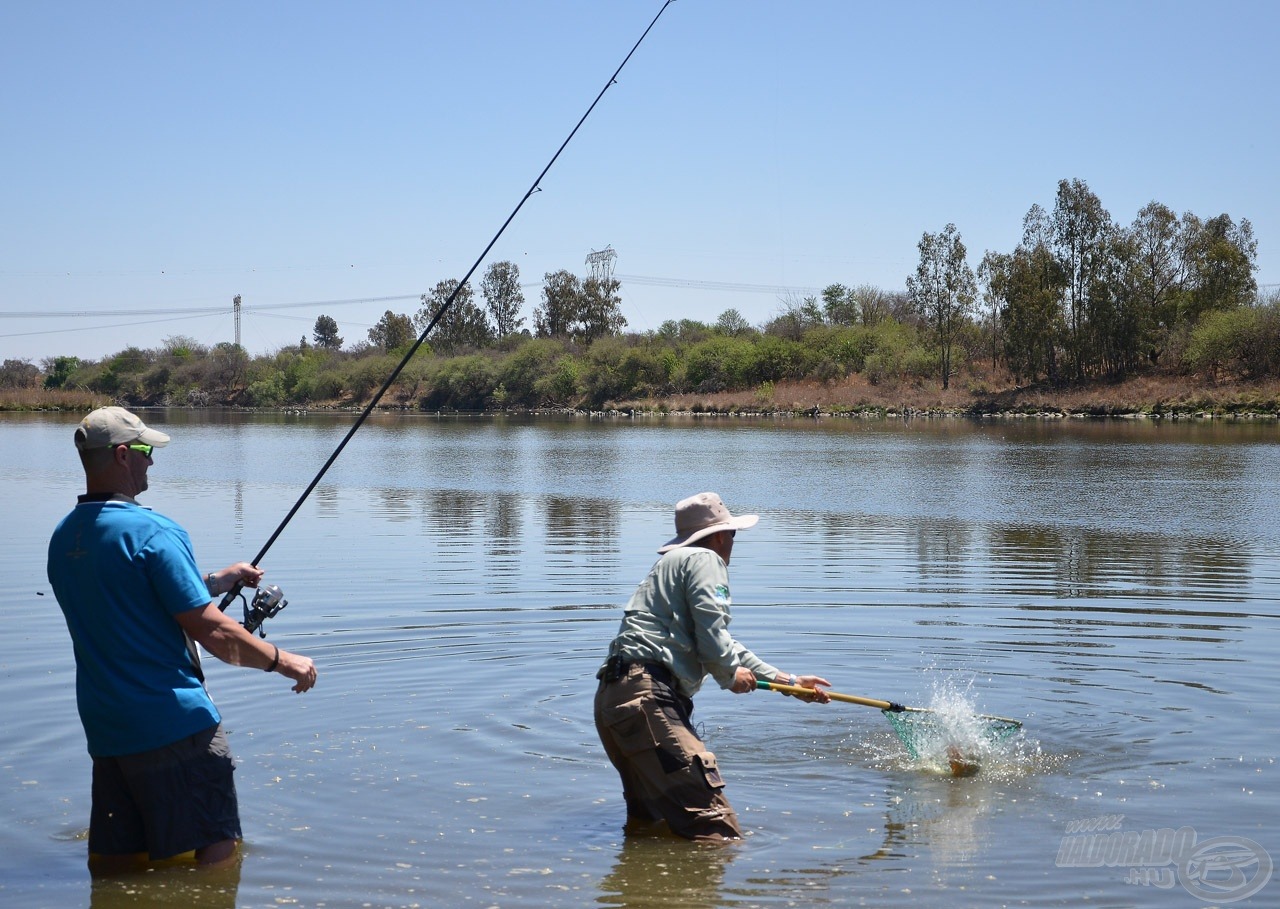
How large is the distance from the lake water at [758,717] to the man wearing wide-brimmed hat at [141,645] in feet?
1.99

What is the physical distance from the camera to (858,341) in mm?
96812

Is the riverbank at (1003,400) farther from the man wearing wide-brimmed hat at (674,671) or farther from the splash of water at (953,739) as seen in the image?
the man wearing wide-brimmed hat at (674,671)

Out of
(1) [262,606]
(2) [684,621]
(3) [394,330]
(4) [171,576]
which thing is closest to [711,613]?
(2) [684,621]

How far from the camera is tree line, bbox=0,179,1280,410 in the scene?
79.3 metres

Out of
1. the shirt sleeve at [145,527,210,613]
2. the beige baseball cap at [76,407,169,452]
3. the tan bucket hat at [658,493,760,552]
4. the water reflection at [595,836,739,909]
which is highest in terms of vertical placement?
the beige baseball cap at [76,407,169,452]

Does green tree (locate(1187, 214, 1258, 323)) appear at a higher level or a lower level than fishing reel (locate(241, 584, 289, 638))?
higher

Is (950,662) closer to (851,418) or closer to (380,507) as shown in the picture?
(380,507)

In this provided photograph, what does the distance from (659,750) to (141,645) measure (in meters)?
2.26

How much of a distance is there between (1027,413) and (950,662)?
69.6 m

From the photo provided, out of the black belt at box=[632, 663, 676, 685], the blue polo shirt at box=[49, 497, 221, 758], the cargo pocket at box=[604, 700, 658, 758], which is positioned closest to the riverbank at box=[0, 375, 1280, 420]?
the black belt at box=[632, 663, 676, 685]

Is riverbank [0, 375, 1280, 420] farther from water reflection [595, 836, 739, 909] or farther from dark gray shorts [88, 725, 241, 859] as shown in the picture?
dark gray shorts [88, 725, 241, 859]

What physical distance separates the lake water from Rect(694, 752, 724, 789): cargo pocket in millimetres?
365

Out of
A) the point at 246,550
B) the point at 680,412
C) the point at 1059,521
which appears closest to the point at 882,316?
the point at 680,412

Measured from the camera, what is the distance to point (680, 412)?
95500 mm
